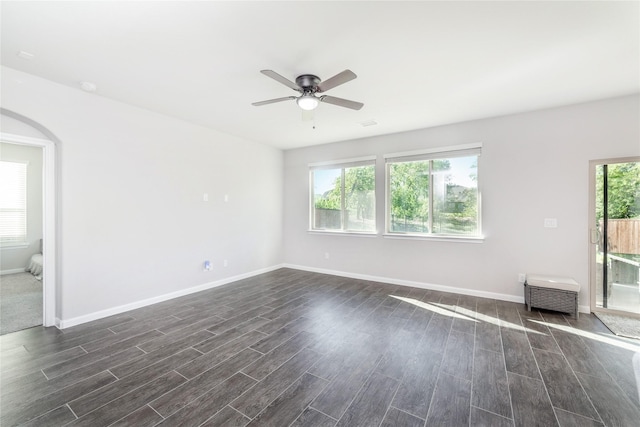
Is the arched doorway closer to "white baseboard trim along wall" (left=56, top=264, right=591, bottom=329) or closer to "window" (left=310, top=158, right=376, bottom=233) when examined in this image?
"white baseboard trim along wall" (left=56, top=264, right=591, bottom=329)

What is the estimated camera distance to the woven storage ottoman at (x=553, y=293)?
131 inches

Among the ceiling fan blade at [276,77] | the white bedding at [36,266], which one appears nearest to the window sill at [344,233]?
the ceiling fan blade at [276,77]

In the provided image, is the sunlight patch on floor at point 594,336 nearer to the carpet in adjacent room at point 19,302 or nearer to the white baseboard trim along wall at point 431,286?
the white baseboard trim along wall at point 431,286

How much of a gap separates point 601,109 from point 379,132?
297 cm

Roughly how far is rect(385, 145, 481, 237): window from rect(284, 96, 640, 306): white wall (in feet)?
0.50

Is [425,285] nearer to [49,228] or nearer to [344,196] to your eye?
[344,196]

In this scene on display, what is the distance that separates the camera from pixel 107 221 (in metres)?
3.42

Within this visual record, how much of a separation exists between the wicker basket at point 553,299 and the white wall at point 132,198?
474cm

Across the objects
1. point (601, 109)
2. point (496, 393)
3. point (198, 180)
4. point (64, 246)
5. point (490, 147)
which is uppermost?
point (601, 109)

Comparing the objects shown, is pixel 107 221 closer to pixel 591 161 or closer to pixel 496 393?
pixel 496 393

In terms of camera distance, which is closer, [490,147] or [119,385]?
[119,385]

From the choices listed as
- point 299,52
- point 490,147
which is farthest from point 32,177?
point 490,147

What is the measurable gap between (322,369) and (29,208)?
7.07m

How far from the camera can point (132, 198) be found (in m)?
3.65
